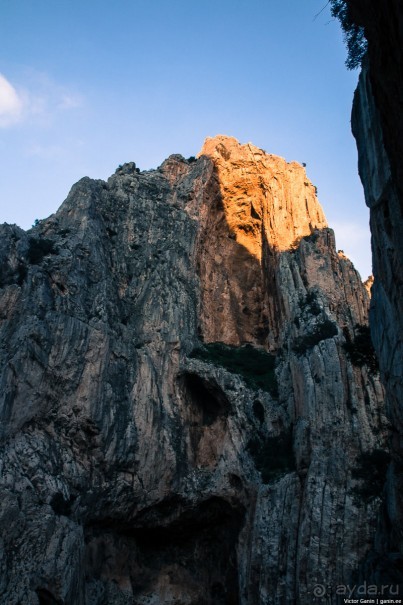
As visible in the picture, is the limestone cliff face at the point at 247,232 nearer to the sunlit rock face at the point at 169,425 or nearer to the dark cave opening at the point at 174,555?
the sunlit rock face at the point at 169,425

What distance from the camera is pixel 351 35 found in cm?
1844

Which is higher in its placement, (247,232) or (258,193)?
(258,193)

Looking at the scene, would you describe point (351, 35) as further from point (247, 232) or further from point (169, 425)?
point (247, 232)

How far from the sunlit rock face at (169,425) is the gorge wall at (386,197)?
236 inches

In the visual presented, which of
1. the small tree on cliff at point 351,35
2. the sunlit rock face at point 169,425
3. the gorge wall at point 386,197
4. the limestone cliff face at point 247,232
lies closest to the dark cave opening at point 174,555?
the sunlit rock face at point 169,425

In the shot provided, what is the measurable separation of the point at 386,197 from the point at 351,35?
7198mm

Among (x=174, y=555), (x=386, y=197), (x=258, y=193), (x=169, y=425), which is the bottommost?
(x=174, y=555)

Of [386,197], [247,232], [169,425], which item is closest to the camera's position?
[386,197]

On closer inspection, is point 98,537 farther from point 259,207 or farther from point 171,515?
point 259,207

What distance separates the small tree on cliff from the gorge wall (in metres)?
1.59

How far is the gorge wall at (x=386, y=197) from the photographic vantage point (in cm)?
1102

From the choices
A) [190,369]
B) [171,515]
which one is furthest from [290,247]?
[171,515]

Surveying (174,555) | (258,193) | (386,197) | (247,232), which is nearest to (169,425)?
(174,555)

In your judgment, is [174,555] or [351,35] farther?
[174,555]
